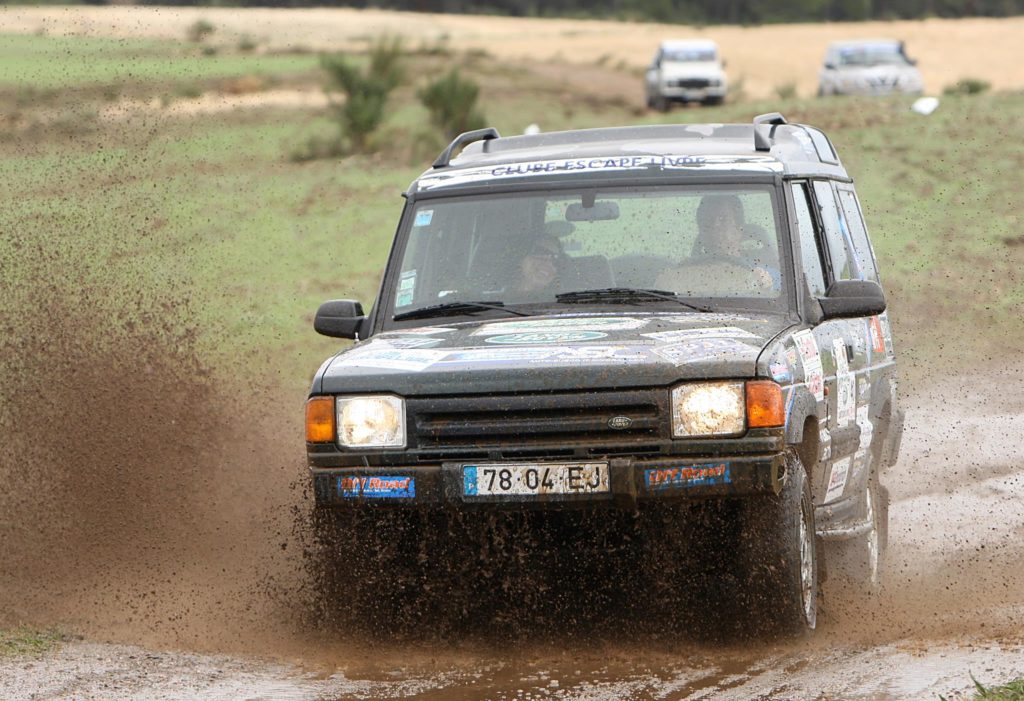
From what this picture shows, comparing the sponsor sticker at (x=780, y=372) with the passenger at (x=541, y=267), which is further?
the passenger at (x=541, y=267)

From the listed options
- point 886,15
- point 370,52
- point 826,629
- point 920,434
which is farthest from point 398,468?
point 886,15

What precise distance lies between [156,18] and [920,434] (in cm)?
1363

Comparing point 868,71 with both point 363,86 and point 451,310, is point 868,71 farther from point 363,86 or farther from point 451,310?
point 451,310

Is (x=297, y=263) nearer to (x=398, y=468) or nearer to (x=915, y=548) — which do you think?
(x=915, y=548)

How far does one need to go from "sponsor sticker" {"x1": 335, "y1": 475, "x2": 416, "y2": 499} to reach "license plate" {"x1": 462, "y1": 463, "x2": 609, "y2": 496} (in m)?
0.20

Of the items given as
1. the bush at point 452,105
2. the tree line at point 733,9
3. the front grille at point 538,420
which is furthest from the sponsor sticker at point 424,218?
the tree line at point 733,9

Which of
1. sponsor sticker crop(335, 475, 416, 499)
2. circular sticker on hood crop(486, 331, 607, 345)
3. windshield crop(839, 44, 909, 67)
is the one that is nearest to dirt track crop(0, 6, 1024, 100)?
windshield crop(839, 44, 909, 67)

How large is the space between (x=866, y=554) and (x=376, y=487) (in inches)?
108

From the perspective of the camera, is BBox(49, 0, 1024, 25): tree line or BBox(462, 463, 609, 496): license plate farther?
BBox(49, 0, 1024, 25): tree line

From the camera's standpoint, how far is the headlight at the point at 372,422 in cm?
581

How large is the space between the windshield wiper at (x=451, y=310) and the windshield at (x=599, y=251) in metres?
0.02

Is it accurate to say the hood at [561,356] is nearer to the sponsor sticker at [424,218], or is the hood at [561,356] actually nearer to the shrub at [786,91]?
the sponsor sticker at [424,218]

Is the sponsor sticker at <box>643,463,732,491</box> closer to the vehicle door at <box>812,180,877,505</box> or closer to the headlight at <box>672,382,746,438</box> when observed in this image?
the headlight at <box>672,382,746,438</box>

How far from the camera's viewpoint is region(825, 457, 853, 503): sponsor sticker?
6.80m
